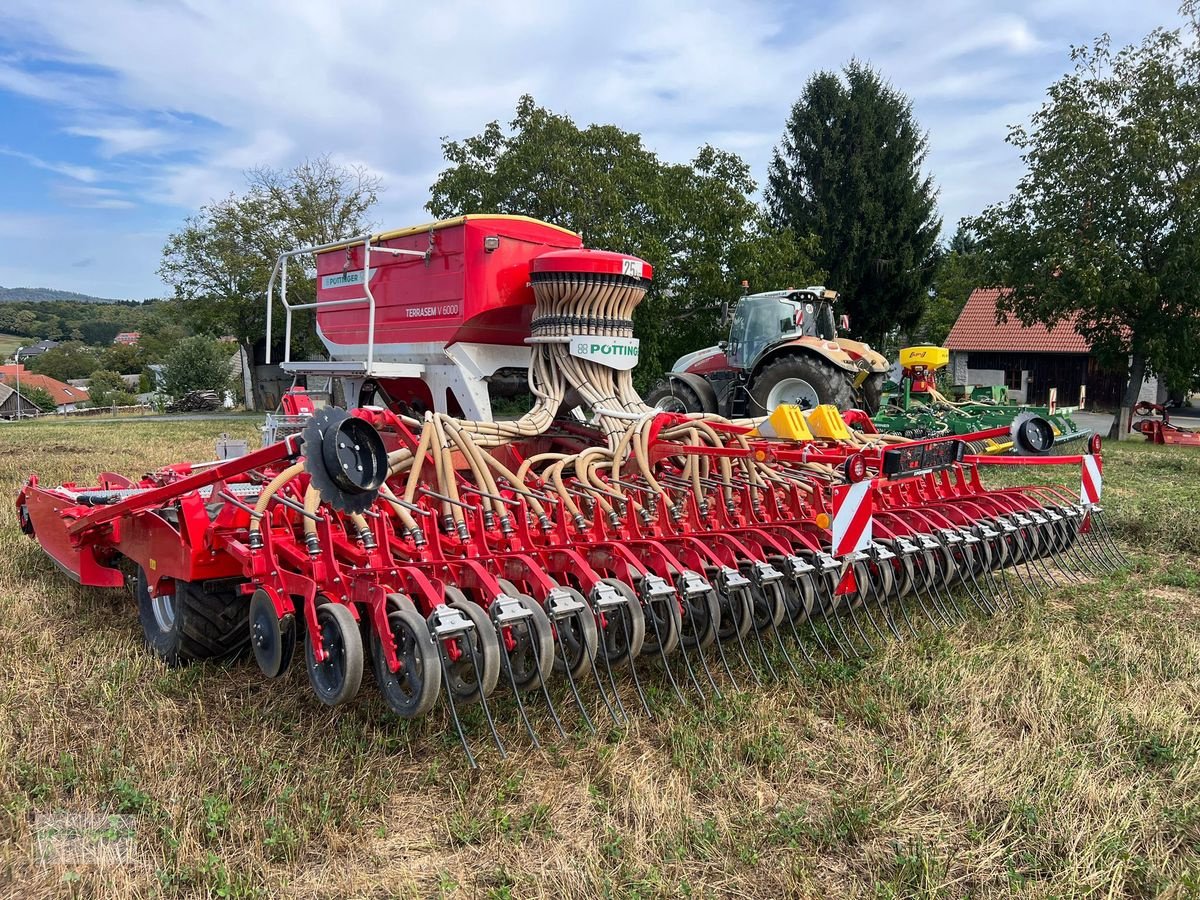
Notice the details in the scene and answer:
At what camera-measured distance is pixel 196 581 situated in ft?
11.5

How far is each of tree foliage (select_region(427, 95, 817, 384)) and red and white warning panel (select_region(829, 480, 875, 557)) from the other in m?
10.7

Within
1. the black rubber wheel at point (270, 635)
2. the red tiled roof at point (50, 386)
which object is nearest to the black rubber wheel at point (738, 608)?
the black rubber wheel at point (270, 635)

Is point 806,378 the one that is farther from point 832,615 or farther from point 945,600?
point 832,615

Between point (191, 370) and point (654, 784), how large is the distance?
36.2 meters

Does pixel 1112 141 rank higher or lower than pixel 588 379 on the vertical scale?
higher

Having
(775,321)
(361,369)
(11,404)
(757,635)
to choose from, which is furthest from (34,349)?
(757,635)

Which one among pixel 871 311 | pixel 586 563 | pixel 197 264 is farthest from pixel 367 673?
pixel 197 264

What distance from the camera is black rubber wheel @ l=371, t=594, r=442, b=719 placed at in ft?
8.29

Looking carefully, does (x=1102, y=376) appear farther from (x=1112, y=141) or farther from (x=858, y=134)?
(x=1112, y=141)

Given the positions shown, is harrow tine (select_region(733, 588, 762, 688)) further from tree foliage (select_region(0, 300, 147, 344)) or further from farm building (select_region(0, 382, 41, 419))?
tree foliage (select_region(0, 300, 147, 344))

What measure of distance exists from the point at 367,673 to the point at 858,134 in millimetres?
20521

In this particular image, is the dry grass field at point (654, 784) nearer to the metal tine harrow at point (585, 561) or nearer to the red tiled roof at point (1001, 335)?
the metal tine harrow at point (585, 561)

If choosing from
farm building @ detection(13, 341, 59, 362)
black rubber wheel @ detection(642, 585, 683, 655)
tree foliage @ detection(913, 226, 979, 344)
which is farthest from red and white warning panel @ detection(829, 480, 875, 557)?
farm building @ detection(13, 341, 59, 362)

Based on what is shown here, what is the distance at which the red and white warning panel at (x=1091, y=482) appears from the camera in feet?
16.0
